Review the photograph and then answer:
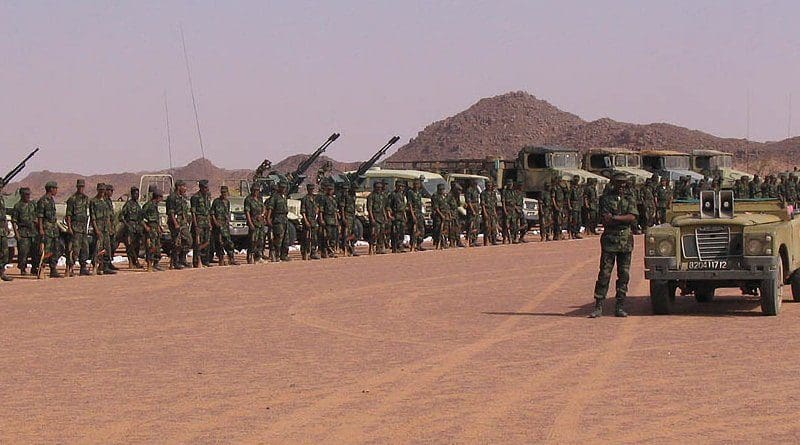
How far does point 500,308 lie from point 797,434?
8.24 meters

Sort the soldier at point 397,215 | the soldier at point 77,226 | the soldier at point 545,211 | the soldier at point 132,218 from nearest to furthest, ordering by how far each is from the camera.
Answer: the soldier at point 77,226 → the soldier at point 132,218 → the soldier at point 397,215 → the soldier at point 545,211

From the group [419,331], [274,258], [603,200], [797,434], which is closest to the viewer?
[797,434]

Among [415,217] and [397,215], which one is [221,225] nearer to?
[397,215]

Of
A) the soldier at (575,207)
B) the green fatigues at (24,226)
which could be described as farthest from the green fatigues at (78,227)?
the soldier at (575,207)

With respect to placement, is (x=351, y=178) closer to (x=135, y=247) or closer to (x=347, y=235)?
(x=347, y=235)

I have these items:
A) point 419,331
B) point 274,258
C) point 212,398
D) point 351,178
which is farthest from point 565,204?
point 212,398

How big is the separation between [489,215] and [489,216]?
0.07 feet

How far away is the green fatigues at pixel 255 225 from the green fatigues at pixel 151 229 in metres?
1.96

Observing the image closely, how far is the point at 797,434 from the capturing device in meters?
8.07

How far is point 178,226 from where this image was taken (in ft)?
79.6

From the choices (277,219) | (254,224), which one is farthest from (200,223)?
(277,219)

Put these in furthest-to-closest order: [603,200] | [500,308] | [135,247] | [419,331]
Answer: [135,247]
[500,308]
[603,200]
[419,331]

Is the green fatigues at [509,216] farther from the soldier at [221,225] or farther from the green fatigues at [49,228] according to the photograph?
the green fatigues at [49,228]

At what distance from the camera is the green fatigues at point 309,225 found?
2689 cm
